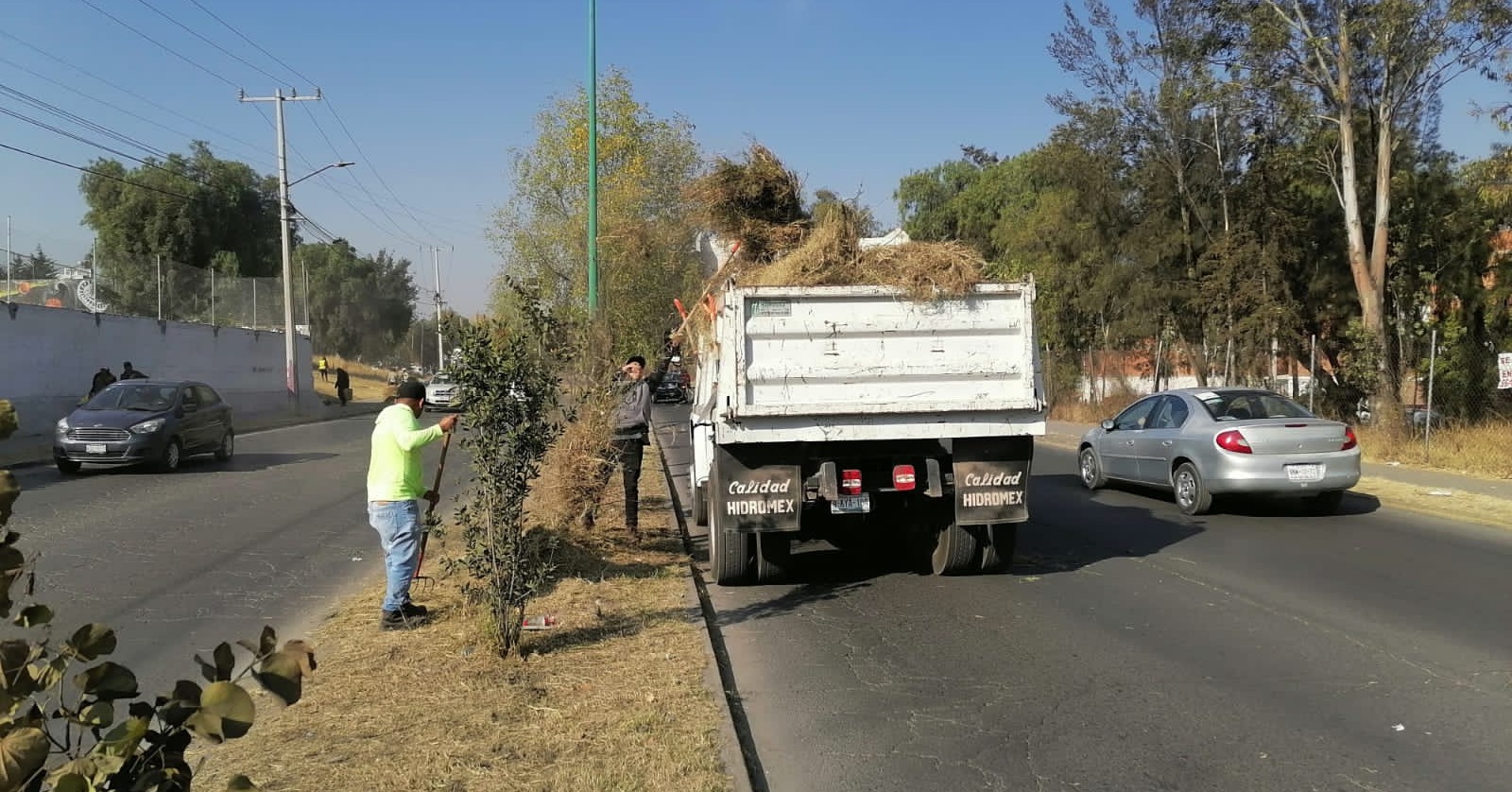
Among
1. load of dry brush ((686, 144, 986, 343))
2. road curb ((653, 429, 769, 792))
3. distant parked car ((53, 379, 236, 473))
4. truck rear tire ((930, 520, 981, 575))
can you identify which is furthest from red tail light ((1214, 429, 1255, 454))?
distant parked car ((53, 379, 236, 473))

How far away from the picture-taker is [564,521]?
30.1 feet

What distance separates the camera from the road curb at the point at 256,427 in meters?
17.8

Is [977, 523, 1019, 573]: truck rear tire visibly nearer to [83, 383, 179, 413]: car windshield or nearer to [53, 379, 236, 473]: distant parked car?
[53, 379, 236, 473]: distant parked car

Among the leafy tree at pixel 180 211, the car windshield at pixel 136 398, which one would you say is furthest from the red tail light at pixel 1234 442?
the leafy tree at pixel 180 211

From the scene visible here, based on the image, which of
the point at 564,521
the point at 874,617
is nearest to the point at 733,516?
the point at 874,617

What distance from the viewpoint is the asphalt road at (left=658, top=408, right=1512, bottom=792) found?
4.53 metres

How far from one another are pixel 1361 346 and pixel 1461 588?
12.6m

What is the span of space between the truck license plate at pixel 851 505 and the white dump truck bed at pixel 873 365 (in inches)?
19.9

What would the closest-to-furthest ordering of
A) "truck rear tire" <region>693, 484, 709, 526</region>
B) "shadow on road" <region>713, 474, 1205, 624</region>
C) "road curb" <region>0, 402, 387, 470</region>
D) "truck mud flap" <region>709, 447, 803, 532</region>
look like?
"truck mud flap" <region>709, 447, 803, 532</region> < "shadow on road" <region>713, 474, 1205, 624</region> < "truck rear tire" <region>693, 484, 709, 526</region> < "road curb" <region>0, 402, 387, 470</region>

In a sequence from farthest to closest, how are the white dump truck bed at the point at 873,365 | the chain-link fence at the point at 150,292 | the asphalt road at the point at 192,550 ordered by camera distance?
the chain-link fence at the point at 150,292, the white dump truck bed at the point at 873,365, the asphalt road at the point at 192,550

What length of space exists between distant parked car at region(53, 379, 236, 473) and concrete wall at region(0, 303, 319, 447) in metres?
1.77

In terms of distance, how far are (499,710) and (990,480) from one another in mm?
4163

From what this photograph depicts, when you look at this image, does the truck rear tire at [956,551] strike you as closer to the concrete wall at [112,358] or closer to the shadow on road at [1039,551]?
the shadow on road at [1039,551]

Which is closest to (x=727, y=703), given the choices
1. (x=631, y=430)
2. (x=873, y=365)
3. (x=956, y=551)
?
(x=873, y=365)
